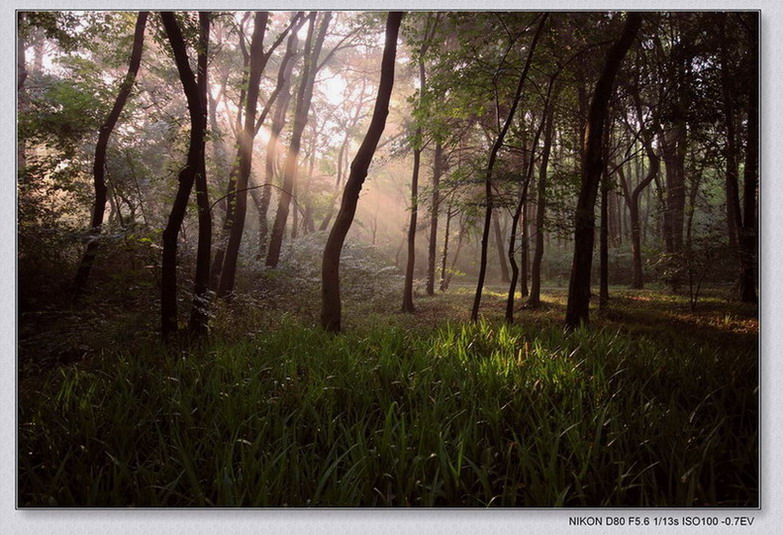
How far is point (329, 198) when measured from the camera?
19094 millimetres

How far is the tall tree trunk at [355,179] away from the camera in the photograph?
15.2ft

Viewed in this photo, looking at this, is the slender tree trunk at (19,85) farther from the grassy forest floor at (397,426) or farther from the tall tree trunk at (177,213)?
the grassy forest floor at (397,426)

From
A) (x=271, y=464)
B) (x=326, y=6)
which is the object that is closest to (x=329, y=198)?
(x=326, y=6)

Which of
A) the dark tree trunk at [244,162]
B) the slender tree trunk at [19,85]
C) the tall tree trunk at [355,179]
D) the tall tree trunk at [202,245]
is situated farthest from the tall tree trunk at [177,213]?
the dark tree trunk at [244,162]

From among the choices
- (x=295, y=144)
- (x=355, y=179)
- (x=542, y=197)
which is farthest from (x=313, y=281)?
(x=542, y=197)

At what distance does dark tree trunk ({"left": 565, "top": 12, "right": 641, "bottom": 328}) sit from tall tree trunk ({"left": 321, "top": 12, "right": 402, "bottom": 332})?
9.26 ft

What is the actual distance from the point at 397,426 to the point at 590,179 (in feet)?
14.8

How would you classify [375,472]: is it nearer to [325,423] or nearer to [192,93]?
[325,423]

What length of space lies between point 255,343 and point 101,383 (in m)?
1.44

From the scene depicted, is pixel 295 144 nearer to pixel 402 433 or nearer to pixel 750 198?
pixel 750 198

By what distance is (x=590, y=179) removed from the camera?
4.79 m

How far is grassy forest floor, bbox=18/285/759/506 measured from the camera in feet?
5.08

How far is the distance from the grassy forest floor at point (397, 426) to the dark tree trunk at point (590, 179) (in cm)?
135

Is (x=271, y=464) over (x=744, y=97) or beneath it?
beneath
